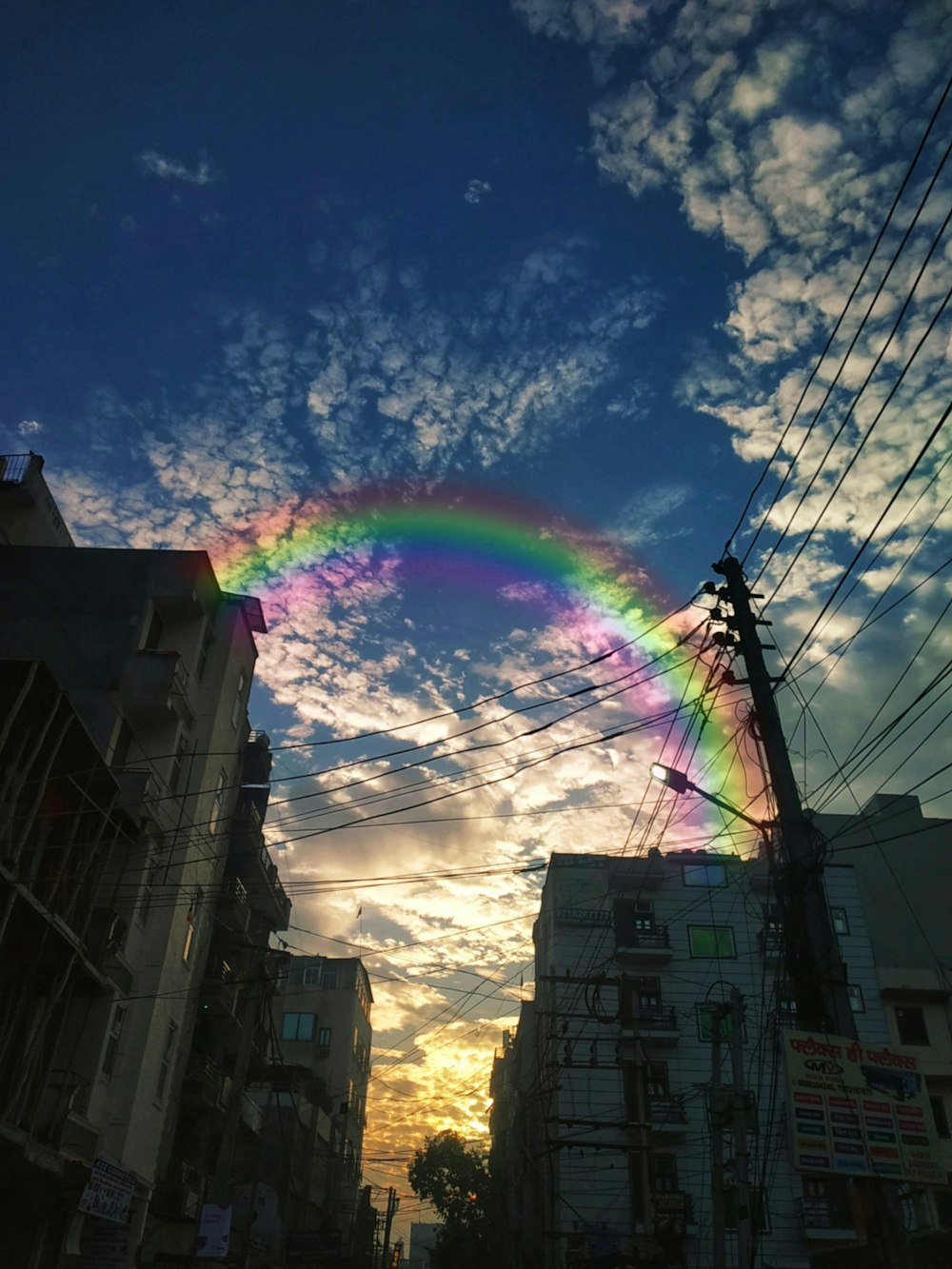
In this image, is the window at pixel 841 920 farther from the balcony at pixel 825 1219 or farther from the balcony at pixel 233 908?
the balcony at pixel 233 908

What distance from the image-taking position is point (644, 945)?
44125 mm

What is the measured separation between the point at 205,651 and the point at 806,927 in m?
25.2

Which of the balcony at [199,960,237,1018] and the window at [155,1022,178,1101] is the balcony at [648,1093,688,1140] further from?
the window at [155,1022,178,1101]

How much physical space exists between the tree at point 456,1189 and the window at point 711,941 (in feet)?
104

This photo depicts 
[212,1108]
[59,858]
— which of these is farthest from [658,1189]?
[59,858]

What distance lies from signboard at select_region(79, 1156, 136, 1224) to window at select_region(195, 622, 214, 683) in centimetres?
1548

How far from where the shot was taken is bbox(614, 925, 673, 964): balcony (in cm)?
4381

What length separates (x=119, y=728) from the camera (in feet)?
94.6

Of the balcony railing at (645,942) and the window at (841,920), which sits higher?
the window at (841,920)

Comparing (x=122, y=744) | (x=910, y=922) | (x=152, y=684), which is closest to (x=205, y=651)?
(x=152, y=684)

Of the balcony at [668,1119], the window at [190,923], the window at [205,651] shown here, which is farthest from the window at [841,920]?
the window at [205,651]

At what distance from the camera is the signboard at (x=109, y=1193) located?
2203 centimetres

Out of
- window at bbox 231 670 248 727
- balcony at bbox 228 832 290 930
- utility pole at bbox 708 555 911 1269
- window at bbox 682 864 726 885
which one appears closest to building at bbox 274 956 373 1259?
balcony at bbox 228 832 290 930

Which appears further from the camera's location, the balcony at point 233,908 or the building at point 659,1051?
the building at point 659,1051
